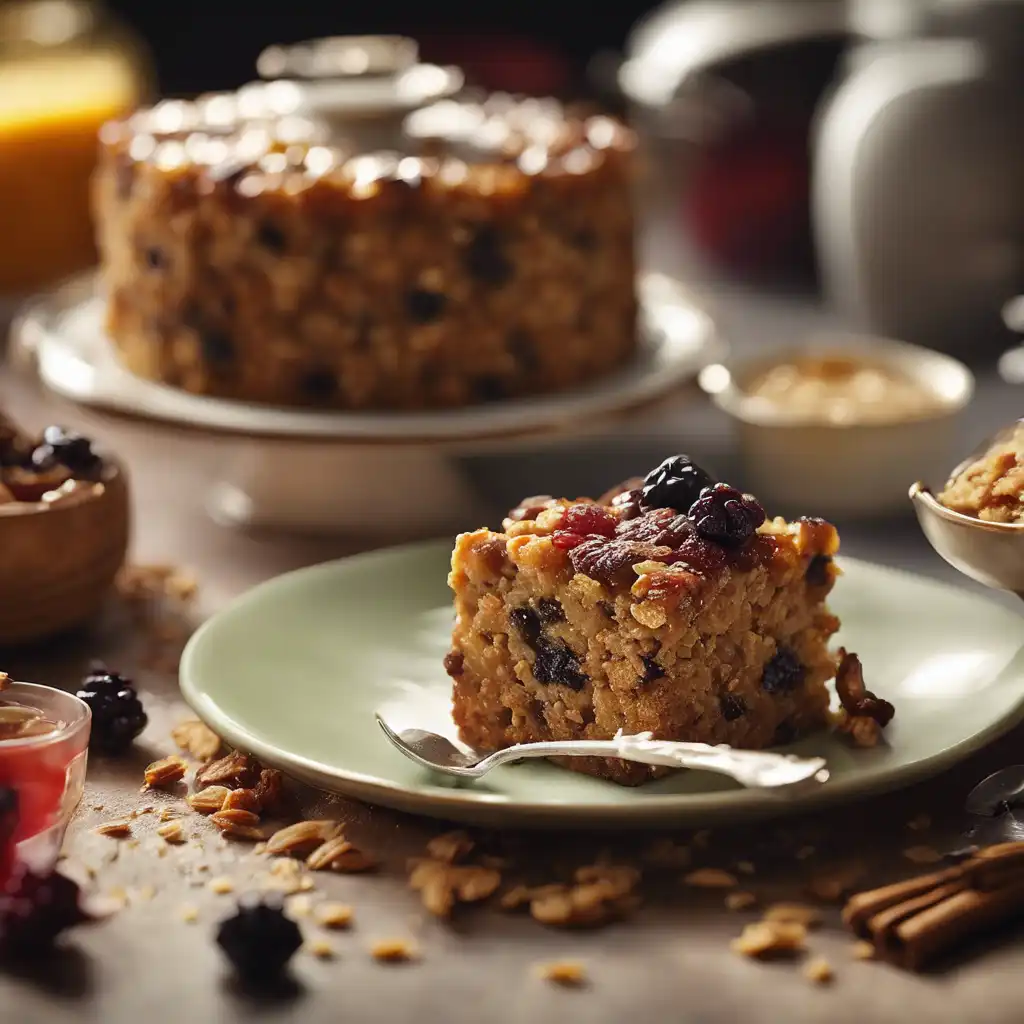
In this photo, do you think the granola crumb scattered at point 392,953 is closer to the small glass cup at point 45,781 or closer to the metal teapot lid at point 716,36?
the small glass cup at point 45,781

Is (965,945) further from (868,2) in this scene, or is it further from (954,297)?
(868,2)

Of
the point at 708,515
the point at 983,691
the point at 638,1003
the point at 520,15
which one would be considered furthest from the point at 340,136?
the point at 520,15

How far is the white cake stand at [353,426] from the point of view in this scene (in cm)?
220

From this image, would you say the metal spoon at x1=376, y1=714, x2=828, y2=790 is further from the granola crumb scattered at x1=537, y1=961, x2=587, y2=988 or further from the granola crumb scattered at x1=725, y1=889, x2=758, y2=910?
the granola crumb scattered at x1=537, y1=961, x2=587, y2=988

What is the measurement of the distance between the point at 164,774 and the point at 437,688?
0.28 meters

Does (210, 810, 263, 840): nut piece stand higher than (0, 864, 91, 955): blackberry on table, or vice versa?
(0, 864, 91, 955): blackberry on table

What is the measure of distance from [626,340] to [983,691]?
98cm

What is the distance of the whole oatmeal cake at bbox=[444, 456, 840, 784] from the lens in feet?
4.98

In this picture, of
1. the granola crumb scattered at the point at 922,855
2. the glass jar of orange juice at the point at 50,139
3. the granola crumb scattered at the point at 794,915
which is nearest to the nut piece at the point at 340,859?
the granola crumb scattered at the point at 794,915

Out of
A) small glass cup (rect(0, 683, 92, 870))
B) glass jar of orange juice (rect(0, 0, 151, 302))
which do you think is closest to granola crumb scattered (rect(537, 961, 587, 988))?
small glass cup (rect(0, 683, 92, 870))

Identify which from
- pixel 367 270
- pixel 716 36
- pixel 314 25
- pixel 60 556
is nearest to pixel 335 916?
pixel 60 556

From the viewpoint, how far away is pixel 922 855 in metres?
1.48

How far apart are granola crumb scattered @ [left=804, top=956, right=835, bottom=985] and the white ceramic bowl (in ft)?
3.77

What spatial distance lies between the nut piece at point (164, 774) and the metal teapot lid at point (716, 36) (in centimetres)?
215
